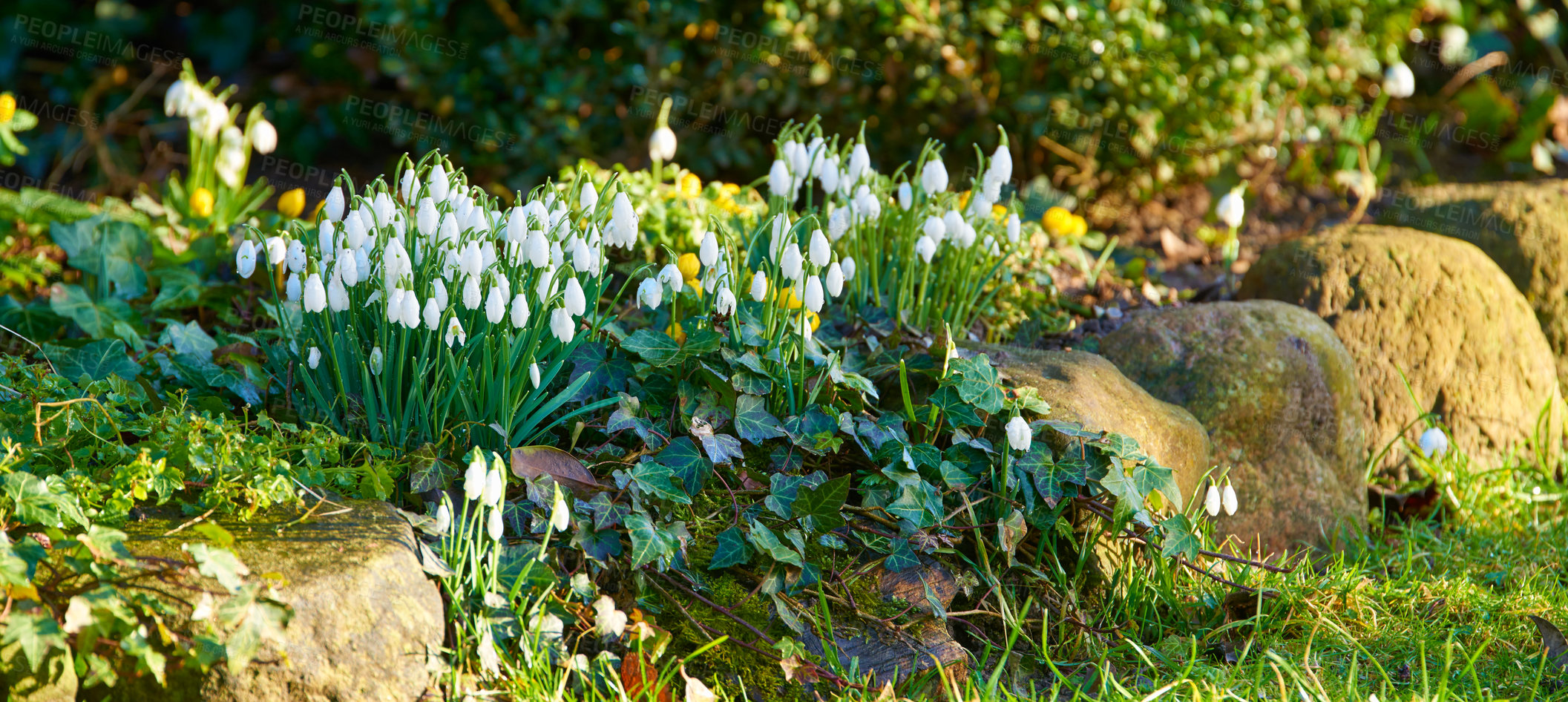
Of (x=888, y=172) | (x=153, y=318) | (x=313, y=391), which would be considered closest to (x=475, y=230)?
(x=313, y=391)

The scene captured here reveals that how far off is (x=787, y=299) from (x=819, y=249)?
293 mm

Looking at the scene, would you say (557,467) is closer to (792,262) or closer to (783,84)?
(792,262)

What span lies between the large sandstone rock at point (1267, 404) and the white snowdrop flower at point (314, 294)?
7.04 ft

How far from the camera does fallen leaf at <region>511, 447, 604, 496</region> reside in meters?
2.23

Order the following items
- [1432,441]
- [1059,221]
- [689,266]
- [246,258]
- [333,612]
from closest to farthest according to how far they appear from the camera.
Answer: [333,612]
[246,258]
[689,266]
[1432,441]
[1059,221]

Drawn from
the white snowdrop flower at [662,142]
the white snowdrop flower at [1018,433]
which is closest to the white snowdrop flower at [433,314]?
the white snowdrop flower at [1018,433]

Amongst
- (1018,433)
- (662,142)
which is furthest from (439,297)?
(662,142)

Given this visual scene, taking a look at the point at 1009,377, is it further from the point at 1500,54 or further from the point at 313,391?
the point at 1500,54

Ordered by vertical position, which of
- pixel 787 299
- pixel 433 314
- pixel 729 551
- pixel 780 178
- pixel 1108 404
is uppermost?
pixel 780 178

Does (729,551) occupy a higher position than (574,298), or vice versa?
(574,298)

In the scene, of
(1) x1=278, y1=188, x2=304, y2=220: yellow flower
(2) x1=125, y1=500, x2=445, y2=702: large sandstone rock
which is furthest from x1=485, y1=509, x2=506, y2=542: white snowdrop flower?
(1) x1=278, y1=188, x2=304, y2=220: yellow flower

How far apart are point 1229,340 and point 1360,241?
0.93m

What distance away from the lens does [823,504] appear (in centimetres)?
231

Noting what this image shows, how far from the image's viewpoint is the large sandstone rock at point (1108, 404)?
104 inches
